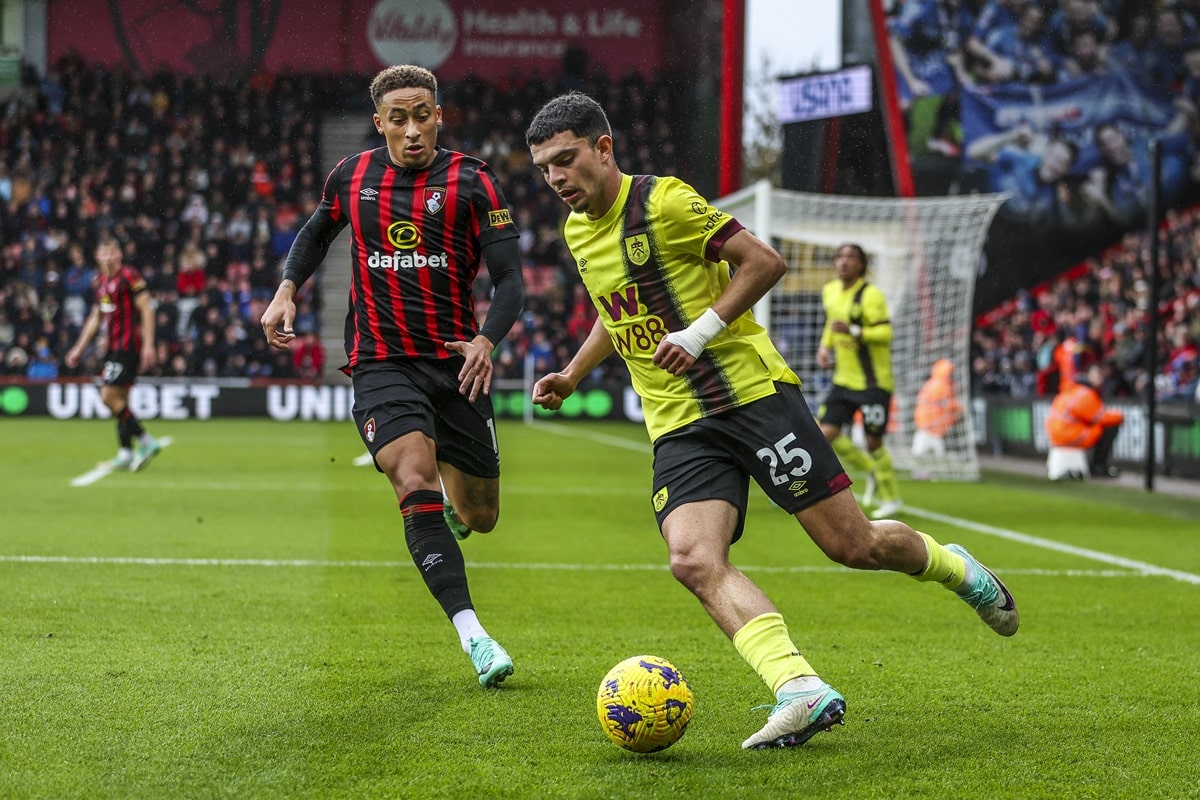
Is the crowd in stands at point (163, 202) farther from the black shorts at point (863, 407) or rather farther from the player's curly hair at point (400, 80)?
the player's curly hair at point (400, 80)

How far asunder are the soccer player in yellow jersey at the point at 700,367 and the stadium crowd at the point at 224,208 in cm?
2043

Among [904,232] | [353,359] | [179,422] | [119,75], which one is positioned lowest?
[179,422]

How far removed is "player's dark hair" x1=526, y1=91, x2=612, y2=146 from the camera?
163 inches

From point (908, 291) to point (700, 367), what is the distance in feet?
37.7

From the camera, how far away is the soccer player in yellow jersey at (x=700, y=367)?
4.07 meters

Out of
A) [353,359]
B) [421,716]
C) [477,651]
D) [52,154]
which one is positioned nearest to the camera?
[421,716]

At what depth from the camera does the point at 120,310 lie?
1305 centimetres

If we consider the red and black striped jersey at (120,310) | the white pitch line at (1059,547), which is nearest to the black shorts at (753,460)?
the white pitch line at (1059,547)

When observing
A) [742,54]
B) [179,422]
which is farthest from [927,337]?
[179,422]

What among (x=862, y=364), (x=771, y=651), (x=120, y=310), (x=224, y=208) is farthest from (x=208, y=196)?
(x=771, y=651)

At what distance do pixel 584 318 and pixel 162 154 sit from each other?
9.65 meters

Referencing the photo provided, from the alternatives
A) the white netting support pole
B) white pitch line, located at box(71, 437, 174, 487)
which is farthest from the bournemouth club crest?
white pitch line, located at box(71, 437, 174, 487)

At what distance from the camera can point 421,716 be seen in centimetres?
423

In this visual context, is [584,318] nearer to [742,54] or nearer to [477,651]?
[742,54]
